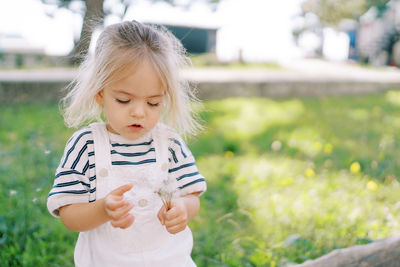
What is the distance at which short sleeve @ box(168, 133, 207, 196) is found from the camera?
1.34 m

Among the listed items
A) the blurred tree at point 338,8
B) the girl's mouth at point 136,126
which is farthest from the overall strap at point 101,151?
the blurred tree at point 338,8

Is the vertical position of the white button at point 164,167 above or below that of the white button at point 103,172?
below

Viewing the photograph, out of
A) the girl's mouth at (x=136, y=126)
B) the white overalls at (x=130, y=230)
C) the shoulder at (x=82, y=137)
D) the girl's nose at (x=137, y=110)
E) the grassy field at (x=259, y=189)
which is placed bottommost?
the grassy field at (x=259, y=189)

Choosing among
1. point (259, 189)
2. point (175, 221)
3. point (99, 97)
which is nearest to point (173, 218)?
point (175, 221)

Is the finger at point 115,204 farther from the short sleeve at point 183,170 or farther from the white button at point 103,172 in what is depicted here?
the short sleeve at point 183,170

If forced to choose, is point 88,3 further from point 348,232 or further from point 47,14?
point 348,232

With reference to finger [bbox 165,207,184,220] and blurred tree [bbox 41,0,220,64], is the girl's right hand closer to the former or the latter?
finger [bbox 165,207,184,220]

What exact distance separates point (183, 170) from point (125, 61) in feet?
1.42

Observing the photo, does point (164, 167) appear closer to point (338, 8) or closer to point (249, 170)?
point (249, 170)

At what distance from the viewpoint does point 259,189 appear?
2697 millimetres

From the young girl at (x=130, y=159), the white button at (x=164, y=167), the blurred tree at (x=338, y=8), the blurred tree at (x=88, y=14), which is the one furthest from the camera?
the blurred tree at (x=338, y=8)

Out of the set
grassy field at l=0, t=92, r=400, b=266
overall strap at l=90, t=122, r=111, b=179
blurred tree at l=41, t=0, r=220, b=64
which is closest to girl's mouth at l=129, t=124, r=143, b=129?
overall strap at l=90, t=122, r=111, b=179

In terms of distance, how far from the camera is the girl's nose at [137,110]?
1.18 metres

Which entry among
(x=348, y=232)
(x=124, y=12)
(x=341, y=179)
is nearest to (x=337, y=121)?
(x=341, y=179)
